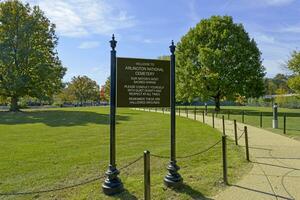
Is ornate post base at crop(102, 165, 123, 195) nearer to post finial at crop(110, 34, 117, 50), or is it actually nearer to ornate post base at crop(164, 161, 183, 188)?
ornate post base at crop(164, 161, 183, 188)

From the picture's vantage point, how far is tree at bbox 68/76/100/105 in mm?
107688

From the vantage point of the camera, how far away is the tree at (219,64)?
42.2 meters

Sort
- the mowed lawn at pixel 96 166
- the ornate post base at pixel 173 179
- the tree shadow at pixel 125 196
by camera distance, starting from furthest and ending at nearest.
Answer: the ornate post base at pixel 173 179, the mowed lawn at pixel 96 166, the tree shadow at pixel 125 196

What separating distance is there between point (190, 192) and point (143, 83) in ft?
8.03

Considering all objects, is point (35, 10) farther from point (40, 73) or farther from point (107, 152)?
point (107, 152)

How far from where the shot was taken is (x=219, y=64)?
4200 cm

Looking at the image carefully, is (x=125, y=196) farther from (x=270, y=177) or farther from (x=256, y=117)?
(x=256, y=117)

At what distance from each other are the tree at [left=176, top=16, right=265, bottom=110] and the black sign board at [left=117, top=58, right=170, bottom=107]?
113 feet

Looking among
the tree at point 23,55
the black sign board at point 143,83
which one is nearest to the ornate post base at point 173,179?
the black sign board at point 143,83

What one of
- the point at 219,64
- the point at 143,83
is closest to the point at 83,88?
the point at 219,64

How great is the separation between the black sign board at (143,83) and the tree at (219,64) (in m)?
34.4

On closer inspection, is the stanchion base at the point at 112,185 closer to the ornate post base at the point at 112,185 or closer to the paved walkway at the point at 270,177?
the ornate post base at the point at 112,185

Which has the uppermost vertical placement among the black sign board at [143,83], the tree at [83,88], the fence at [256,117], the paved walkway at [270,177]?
the tree at [83,88]

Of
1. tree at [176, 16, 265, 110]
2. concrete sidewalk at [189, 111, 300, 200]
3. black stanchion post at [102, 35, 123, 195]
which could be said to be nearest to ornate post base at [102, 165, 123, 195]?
black stanchion post at [102, 35, 123, 195]
